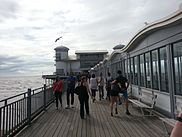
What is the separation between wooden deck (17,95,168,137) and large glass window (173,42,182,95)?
118 centimetres

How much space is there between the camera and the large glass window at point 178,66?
8055mm

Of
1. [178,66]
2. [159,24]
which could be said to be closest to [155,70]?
[178,66]

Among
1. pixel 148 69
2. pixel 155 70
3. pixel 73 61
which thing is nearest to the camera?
pixel 155 70

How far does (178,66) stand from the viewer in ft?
27.0

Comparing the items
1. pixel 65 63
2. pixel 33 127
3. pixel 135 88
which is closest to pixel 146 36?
pixel 135 88

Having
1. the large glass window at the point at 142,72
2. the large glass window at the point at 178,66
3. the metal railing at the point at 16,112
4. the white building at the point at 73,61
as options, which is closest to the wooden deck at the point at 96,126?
the metal railing at the point at 16,112

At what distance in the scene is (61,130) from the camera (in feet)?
25.7

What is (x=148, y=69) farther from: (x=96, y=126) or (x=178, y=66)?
(x=96, y=126)

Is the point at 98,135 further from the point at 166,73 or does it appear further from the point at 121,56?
the point at 121,56

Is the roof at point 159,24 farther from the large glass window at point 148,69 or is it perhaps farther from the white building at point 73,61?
the white building at point 73,61

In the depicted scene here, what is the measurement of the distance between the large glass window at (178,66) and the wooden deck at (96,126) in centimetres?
118

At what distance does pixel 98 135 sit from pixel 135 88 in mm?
8530

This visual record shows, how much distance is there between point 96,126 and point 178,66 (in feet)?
9.84

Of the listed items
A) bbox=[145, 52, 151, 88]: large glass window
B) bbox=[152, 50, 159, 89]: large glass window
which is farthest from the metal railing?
bbox=[145, 52, 151, 88]: large glass window
